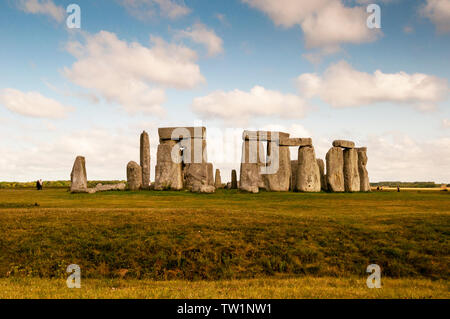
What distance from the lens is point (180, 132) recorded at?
2916cm

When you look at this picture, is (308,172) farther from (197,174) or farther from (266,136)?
(197,174)

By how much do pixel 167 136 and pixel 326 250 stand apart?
20007 mm

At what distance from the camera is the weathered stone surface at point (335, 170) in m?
30.0

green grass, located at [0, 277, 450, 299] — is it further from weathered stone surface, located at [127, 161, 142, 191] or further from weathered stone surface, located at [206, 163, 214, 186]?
weathered stone surface, located at [206, 163, 214, 186]

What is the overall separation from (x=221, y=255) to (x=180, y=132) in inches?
752

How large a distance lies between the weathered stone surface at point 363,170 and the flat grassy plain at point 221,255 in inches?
765

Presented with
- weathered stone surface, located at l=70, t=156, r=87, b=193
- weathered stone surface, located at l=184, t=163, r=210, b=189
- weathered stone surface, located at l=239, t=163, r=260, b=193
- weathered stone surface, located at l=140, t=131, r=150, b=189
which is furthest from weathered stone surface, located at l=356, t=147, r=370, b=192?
weathered stone surface, located at l=70, t=156, r=87, b=193

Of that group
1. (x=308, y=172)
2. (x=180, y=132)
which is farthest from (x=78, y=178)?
(x=308, y=172)

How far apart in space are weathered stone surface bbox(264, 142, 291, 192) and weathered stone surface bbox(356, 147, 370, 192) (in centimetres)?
784

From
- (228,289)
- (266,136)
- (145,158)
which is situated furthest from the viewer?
(145,158)
